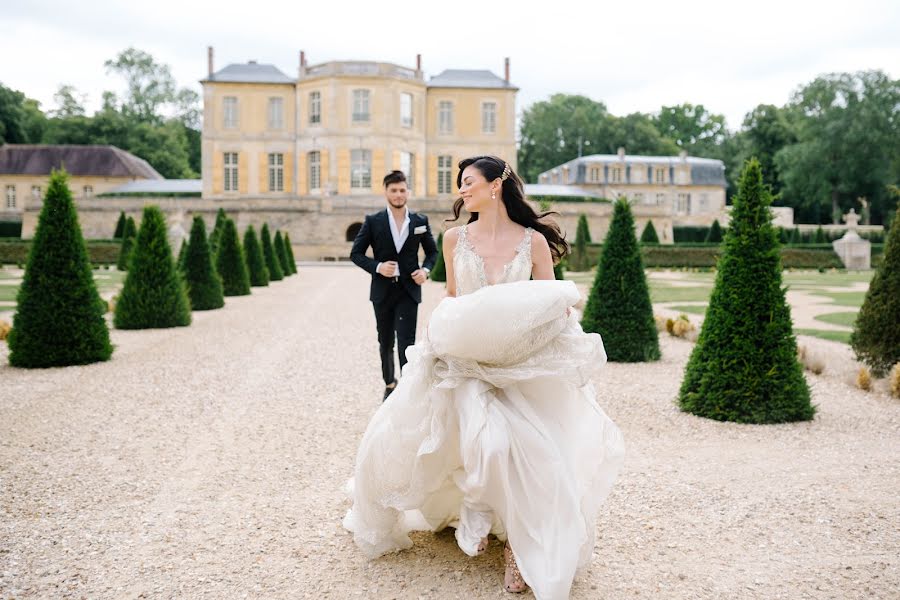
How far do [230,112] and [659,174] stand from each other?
27194mm

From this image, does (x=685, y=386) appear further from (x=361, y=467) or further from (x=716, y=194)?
(x=716, y=194)

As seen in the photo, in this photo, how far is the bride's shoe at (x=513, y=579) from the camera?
2729mm

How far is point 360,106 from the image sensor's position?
38.2m

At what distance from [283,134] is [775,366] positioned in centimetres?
3707

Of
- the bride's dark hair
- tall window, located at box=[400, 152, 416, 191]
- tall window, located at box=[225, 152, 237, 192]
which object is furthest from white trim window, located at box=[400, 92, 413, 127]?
the bride's dark hair

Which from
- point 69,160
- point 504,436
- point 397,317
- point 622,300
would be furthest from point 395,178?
point 69,160

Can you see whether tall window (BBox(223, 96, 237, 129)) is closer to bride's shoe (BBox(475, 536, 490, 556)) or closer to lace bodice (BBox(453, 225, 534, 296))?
lace bodice (BBox(453, 225, 534, 296))

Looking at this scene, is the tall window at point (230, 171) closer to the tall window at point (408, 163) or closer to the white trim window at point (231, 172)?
the white trim window at point (231, 172)

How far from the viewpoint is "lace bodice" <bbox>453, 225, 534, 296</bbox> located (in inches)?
116

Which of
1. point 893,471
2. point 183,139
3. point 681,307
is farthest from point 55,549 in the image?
point 183,139

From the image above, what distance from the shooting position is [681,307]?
1366 centimetres

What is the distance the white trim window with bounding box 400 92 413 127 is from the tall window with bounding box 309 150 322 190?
441cm

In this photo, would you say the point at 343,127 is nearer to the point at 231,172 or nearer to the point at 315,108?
the point at 315,108

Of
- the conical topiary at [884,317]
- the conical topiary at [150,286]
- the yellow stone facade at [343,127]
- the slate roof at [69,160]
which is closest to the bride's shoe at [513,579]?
the conical topiary at [884,317]
